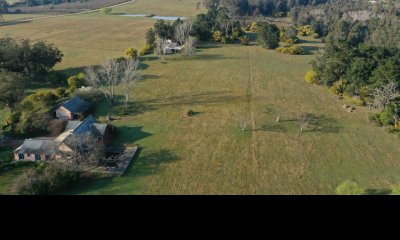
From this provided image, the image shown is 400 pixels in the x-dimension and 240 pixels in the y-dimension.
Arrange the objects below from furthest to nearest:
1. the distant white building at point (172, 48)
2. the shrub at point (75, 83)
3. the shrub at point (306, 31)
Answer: the shrub at point (306, 31)
the distant white building at point (172, 48)
the shrub at point (75, 83)

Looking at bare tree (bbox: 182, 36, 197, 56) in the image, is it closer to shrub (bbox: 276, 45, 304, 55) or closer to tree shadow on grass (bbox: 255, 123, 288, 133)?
shrub (bbox: 276, 45, 304, 55)

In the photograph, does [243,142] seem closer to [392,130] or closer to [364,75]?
[392,130]

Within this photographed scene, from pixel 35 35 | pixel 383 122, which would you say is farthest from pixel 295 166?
pixel 35 35

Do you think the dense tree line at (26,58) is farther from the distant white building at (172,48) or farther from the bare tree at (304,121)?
the bare tree at (304,121)

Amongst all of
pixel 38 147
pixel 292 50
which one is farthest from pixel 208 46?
pixel 38 147

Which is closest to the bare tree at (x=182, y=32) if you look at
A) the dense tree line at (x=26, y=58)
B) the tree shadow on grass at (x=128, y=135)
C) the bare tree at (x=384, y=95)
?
the dense tree line at (x=26, y=58)
